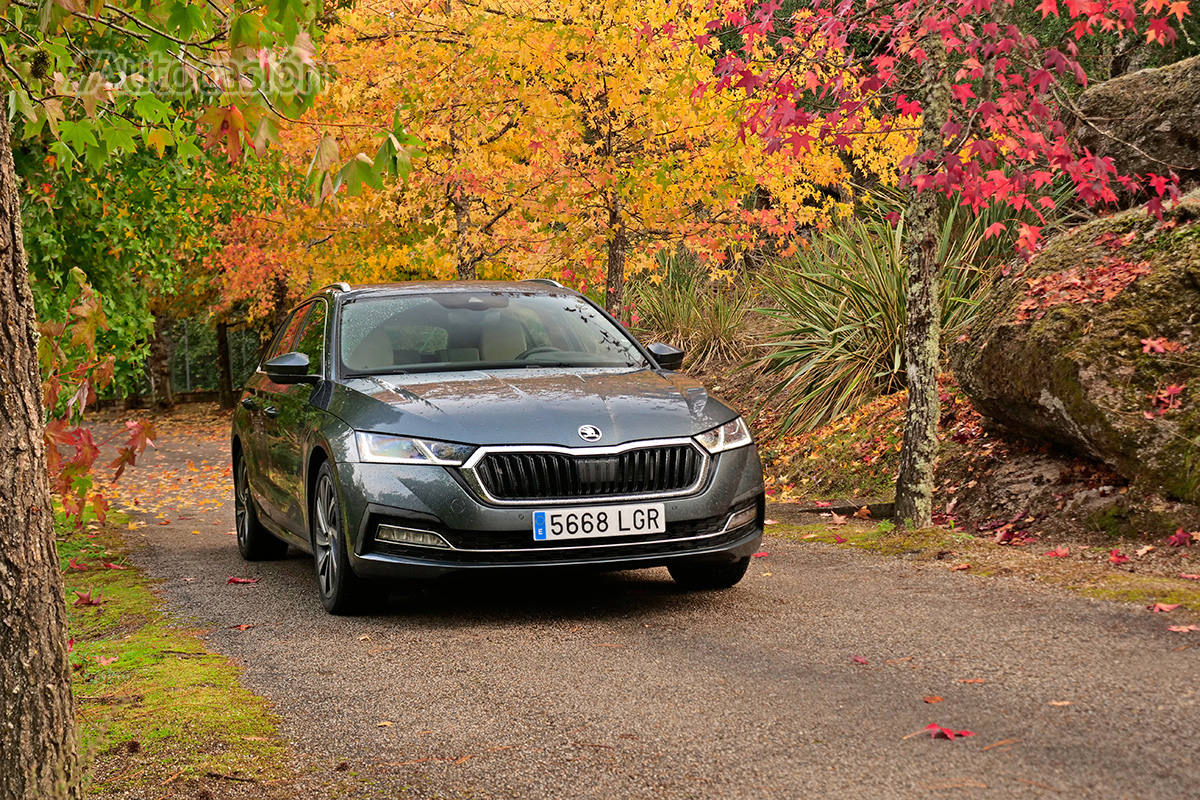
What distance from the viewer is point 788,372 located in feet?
45.3

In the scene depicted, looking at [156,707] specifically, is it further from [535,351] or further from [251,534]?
[251,534]

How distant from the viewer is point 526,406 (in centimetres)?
614

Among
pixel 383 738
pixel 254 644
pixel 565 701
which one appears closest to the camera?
pixel 383 738

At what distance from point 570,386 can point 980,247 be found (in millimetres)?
Answer: 7656

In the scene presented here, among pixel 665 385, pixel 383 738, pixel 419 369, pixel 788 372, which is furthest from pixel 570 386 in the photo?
pixel 788 372

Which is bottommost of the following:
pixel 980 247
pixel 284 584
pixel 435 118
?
pixel 284 584

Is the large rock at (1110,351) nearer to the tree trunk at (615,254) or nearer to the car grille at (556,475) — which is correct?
the car grille at (556,475)

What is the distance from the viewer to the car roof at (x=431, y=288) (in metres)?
7.65

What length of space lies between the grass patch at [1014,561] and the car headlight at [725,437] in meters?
1.44

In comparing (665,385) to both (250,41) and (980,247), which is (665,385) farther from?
(980,247)

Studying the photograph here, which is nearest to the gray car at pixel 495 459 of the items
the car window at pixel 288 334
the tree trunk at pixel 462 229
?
the car window at pixel 288 334

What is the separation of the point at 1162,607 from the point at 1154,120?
6.00 meters

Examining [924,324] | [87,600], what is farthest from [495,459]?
[924,324]

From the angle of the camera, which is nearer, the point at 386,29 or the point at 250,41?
the point at 250,41
